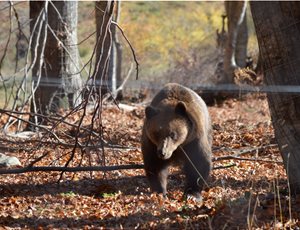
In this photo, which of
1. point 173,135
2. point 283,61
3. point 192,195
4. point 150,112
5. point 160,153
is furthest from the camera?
point 150,112

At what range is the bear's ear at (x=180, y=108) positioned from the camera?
707 centimetres

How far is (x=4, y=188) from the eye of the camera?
23.5 ft

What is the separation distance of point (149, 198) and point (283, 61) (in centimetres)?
209

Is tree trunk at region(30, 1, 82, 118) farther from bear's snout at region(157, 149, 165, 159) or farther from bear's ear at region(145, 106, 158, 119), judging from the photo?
bear's snout at region(157, 149, 165, 159)

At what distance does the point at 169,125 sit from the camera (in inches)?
280

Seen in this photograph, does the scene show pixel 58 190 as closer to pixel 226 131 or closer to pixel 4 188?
pixel 4 188

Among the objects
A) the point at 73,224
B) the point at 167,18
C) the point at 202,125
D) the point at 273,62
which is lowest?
the point at 73,224

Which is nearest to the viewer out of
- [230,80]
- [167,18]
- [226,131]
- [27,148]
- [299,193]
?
[299,193]

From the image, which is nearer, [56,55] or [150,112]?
[150,112]

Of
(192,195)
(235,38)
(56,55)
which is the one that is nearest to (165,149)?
(192,195)

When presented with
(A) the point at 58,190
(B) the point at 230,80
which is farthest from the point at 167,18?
(A) the point at 58,190

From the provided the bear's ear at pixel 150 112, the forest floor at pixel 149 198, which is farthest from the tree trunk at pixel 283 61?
the bear's ear at pixel 150 112

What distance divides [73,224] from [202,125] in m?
2.16

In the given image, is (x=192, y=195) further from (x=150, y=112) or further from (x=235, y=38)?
(x=235, y=38)
